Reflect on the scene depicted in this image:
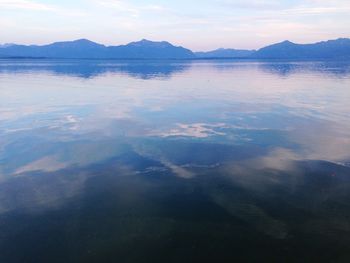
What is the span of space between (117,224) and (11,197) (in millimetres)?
5878

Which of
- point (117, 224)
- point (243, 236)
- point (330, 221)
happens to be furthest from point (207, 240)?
point (330, 221)

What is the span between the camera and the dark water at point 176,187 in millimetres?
12070

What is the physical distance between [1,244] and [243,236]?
863cm

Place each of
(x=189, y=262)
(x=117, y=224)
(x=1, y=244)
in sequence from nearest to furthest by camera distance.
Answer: (x=189, y=262), (x=1, y=244), (x=117, y=224)

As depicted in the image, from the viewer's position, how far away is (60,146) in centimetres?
2394

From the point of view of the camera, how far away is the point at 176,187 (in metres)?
17.0

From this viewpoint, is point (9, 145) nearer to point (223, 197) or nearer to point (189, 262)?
point (223, 197)

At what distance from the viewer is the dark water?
1207cm

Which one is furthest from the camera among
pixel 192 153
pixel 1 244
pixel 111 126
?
pixel 111 126

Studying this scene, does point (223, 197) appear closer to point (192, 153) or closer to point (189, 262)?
point (189, 262)

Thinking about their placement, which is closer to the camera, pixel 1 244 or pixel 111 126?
pixel 1 244

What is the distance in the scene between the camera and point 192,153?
22.0m

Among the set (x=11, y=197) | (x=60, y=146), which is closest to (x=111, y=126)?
(x=60, y=146)

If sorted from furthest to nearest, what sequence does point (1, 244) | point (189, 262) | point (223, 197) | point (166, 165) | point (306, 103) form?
point (306, 103) < point (166, 165) < point (223, 197) < point (1, 244) < point (189, 262)
